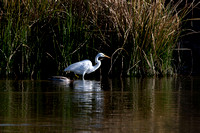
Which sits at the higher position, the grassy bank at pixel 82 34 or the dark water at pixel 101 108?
the grassy bank at pixel 82 34

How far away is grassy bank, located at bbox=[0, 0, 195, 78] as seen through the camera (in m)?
12.9

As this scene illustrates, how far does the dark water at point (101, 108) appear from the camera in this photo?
18.5 feet

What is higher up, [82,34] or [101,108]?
[82,34]

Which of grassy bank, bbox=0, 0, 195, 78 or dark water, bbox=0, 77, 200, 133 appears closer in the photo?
dark water, bbox=0, 77, 200, 133

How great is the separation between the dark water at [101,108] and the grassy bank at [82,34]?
2.47 m

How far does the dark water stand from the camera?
18.5 ft

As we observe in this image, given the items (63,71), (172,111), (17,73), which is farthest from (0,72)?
(172,111)

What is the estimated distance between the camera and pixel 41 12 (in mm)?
→ 13164

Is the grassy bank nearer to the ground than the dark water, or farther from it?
farther from it

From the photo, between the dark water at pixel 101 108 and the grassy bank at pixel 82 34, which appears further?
the grassy bank at pixel 82 34

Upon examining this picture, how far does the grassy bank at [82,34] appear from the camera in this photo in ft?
42.2

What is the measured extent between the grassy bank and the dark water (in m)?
2.47

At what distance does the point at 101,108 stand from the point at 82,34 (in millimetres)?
6568

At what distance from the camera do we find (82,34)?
1349 centimetres
